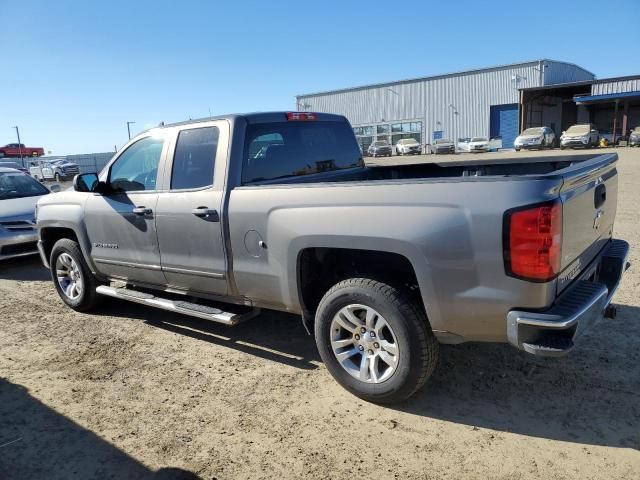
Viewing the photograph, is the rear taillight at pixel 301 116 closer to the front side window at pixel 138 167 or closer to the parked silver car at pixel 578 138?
the front side window at pixel 138 167

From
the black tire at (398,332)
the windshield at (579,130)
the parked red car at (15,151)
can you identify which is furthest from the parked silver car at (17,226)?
the parked red car at (15,151)

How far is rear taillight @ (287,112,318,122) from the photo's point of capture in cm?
448

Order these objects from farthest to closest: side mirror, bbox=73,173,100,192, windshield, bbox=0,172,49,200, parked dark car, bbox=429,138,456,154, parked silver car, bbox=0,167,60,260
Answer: parked dark car, bbox=429,138,456,154
windshield, bbox=0,172,49,200
parked silver car, bbox=0,167,60,260
side mirror, bbox=73,173,100,192

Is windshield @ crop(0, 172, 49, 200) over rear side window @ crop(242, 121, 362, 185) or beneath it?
beneath

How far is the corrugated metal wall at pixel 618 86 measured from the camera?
1608 inches

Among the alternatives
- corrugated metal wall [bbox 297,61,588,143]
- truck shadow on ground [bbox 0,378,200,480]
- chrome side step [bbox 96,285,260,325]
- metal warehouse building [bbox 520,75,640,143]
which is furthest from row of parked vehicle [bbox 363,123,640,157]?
truck shadow on ground [bbox 0,378,200,480]

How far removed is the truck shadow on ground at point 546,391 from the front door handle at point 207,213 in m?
1.91

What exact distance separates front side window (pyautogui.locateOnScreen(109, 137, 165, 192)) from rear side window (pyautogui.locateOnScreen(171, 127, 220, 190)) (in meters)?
0.26

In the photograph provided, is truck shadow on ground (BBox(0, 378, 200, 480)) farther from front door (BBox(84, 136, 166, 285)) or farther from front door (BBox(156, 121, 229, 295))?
front door (BBox(84, 136, 166, 285))

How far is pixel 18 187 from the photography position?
30.1 feet

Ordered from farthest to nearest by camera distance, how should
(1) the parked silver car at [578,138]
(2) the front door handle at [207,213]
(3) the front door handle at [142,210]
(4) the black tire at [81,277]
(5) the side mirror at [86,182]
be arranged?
(1) the parked silver car at [578,138] < (4) the black tire at [81,277] < (5) the side mirror at [86,182] < (3) the front door handle at [142,210] < (2) the front door handle at [207,213]

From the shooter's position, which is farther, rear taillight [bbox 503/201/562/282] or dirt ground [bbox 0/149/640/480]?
dirt ground [bbox 0/149/640/480]

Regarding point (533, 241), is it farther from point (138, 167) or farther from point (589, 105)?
point (589, 105)

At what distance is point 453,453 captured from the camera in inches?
111
